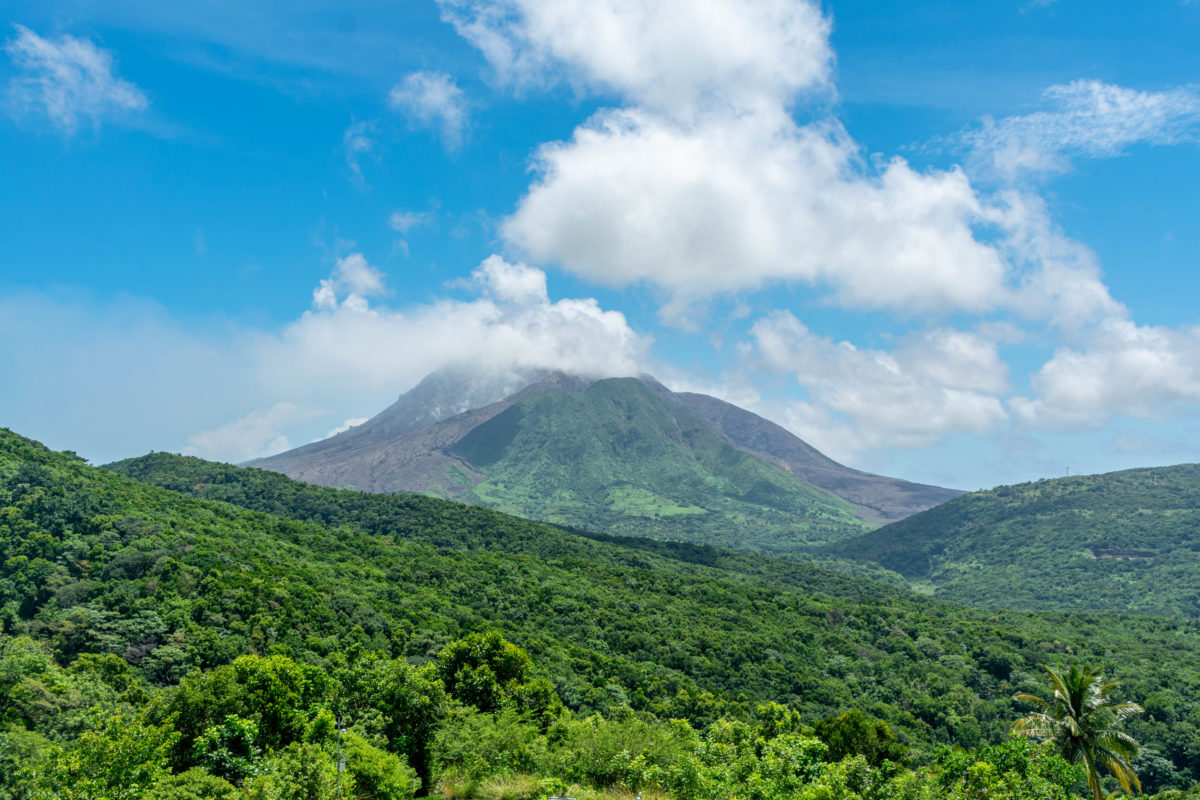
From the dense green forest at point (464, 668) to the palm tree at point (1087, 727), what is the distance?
62.8 inches

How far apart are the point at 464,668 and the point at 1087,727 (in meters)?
26.2

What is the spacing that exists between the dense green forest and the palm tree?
1.60 metres

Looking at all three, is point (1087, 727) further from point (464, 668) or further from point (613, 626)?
point (613, 626)

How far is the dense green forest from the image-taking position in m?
21.7

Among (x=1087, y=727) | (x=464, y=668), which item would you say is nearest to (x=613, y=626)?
(x=464, y=668)

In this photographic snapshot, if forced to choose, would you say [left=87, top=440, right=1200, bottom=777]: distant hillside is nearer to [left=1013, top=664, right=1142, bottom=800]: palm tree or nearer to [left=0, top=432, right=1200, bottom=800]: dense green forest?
[left=0, top=432, right=1200, bottom=800]: dense green forest

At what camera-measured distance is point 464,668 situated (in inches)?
1396

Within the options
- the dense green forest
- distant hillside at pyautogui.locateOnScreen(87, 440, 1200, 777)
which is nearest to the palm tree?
the dense green forest

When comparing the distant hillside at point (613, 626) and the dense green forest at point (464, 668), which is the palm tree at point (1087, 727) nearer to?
the dense green forest at point (464, 668)

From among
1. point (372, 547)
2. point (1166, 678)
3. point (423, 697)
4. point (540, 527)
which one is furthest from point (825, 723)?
point (540, 527)

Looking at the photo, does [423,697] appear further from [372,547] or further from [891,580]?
[891,580]

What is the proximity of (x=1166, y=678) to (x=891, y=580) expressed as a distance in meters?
134

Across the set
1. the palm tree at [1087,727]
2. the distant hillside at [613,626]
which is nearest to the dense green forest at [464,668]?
the distant hillside at [613,626]

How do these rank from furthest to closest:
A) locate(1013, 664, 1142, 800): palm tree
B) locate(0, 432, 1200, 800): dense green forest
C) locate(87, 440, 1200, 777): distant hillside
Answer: locate(87, 440, 1200, 777): distant hillside, locate(1013, 664, 1142, 800): palm tree, locate(0, 432, 1200, 800): dense green forest
